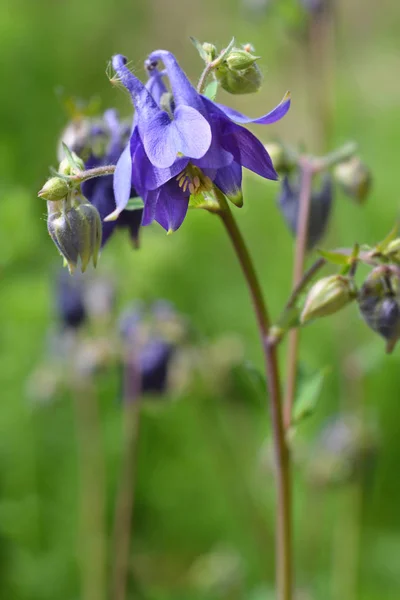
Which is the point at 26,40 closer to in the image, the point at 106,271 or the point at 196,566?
the point at 106,271

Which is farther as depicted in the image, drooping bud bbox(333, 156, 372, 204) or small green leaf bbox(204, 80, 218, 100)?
drooping bud bbox(333, 156, 372, 204)

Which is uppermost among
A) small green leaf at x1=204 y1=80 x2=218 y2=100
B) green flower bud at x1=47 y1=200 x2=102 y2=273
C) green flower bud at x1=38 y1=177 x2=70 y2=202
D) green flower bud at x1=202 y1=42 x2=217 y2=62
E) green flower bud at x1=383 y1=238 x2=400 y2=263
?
green flower bud at x1=202 y1=42 x2=217 y2=62

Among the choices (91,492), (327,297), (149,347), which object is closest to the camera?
(327,297)

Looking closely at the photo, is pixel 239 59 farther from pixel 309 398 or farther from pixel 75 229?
pixel 309 398

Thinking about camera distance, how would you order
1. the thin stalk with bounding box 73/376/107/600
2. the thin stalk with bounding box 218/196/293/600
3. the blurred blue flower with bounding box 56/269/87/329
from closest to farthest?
1. the thin stalk with bounding box 218/196/293/600
2. the blurred blue flower with bounding box 56/269/87/329
3. the thin stalk with bounding box 73/376/107/600

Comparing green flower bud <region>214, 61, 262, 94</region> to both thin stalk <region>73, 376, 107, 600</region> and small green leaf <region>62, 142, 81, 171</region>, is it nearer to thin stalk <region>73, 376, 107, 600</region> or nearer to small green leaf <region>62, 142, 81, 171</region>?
small green leaf <region>62, 142, 81, 171</region>

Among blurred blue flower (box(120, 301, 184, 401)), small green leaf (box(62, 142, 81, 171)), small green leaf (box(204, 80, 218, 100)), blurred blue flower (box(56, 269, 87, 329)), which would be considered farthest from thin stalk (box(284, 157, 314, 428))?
blurred blue flower (box(56, 269, 87, 329))

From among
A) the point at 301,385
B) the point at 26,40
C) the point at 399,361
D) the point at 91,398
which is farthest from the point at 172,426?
the point at 26,40

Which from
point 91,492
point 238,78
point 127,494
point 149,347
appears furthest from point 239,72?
point 91,492
